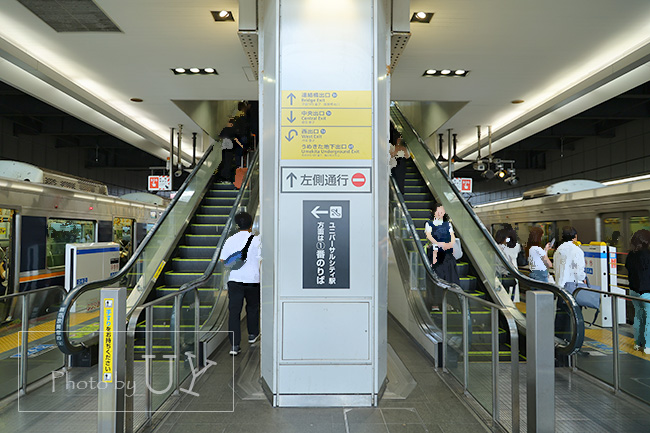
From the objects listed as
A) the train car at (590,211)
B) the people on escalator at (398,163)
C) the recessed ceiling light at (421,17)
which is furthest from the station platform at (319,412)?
the people on escalator at (398,163)

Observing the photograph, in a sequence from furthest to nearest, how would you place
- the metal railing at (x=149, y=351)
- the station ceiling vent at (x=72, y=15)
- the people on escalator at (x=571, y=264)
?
the people on escalator at (x=571, y=264) → the station ceiling vent at (x=72, y=15) → the metal railing at (x=149, y=351)

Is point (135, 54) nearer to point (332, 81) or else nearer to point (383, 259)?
point (332, 81)

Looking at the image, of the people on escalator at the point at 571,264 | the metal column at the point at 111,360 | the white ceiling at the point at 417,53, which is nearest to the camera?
the metal column at the point at 111,360

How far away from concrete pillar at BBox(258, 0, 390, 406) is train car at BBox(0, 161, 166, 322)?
5.64m

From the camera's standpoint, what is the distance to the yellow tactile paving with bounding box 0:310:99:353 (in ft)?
13.0

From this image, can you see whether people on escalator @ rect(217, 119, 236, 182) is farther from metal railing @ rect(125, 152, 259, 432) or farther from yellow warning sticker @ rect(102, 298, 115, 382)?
yellow warning sticker @ rect(102, 298, 115, 382)

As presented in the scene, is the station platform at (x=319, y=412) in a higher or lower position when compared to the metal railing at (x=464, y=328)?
lower

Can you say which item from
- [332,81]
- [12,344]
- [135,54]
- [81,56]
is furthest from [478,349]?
[81,56]

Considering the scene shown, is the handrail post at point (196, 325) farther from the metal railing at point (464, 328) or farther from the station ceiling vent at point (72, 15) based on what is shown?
the station ceiling vent at point (72, 15)

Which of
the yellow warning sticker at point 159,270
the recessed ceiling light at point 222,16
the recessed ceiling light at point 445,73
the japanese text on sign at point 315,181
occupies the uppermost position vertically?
the recessed ceiling light at point 222,16

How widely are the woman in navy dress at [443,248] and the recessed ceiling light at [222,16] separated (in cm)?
381

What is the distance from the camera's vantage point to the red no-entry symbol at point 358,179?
3676 millimetres

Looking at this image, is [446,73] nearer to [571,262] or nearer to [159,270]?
[571,262]

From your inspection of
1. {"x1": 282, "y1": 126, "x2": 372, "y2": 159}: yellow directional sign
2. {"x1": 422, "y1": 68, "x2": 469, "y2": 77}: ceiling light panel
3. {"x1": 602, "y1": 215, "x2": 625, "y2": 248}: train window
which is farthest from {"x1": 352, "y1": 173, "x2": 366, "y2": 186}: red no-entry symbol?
{"x1": 602, "y1": 215, "x2": 625, "y2": 248}: train window
